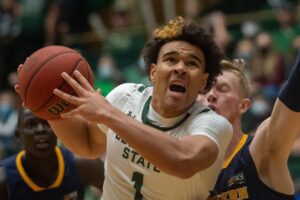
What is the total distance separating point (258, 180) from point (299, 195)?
3.46 meters

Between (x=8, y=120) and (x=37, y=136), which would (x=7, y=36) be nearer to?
(x=8, y=120)

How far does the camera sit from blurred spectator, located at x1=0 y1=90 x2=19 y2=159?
1014cm

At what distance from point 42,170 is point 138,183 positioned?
6.06 feet

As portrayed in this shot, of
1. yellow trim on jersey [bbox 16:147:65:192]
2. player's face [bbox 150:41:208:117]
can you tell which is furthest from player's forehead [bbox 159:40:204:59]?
yellow trim on jersey [bbox 16:147:65:192]

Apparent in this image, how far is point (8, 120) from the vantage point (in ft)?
37.1

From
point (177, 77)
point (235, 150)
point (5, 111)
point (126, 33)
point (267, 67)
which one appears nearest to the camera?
point (177, 77)

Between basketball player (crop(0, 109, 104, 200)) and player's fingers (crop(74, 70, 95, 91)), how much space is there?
5.92 feet

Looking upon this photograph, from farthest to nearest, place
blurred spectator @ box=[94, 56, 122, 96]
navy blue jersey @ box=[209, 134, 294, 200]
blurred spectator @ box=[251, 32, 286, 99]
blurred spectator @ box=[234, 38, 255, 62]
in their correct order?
blurred spectator @ box=[94, 56, 122, 96] → blurred spectator @ box=[234, 38, 255, 62] → blurred spectator @ box=[251, 32, 286, 99] → navy blue jersey @ box=[209, 134, 294, 200]

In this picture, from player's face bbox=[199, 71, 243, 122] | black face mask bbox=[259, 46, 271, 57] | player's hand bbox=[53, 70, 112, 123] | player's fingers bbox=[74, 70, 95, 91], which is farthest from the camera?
black face mask bbox=[259, 46, 271, 57]

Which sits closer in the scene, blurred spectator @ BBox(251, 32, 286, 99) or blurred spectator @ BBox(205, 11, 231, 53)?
blurred spectator @ BBox(251, 32, 286, 99)

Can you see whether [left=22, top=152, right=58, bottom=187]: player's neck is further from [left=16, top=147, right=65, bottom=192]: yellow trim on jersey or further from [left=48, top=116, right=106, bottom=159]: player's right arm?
[left=48, top=116, right=106, bottom=159]: player's right arm

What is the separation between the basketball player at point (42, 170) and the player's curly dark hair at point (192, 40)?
167cm

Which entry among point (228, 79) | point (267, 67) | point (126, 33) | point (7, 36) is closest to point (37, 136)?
point (228, 79)

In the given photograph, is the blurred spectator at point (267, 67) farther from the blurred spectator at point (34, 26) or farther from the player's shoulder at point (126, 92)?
the player's shoulder at point (126, 92)
